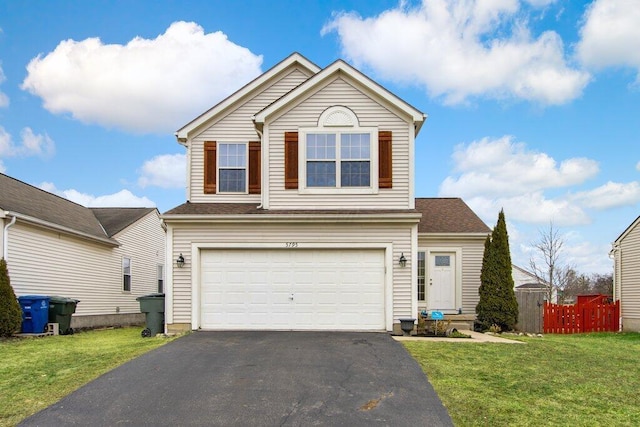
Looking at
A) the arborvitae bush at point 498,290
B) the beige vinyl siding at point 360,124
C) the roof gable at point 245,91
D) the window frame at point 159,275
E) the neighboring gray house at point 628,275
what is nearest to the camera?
the beige vinyl siding at point 360,124

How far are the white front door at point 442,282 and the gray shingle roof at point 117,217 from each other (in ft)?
40.8

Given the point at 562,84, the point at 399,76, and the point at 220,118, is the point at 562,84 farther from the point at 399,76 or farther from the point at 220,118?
the point at 220,118

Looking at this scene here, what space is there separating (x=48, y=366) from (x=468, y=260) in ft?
39.7

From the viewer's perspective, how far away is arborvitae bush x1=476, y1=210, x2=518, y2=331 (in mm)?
14891

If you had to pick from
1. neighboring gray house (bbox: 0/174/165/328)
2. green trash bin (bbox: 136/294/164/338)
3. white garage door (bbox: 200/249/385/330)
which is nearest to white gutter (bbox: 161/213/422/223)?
white garage door (bbox: 200/249/385/330)

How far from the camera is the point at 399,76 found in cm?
1530

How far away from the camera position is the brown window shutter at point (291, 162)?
44.0ft

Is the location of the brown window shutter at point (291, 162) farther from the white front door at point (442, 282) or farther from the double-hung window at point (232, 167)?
the white front door at point (442, 282)

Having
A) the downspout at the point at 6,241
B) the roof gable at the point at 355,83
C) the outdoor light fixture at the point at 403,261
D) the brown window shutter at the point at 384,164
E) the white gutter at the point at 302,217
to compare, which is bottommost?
the outdoor light fixture at the point at 403,261

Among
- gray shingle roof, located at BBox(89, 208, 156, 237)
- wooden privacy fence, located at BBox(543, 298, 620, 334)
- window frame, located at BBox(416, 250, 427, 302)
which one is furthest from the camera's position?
gray shingle roof, located at BBox(89, 208, 156, 237)

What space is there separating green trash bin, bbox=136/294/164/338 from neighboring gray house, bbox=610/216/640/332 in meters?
15.5

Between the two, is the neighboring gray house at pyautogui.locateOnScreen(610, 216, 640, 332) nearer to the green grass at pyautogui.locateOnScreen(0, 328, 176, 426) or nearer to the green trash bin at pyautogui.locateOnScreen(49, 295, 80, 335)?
the green grass at pyautogui.locateOnScreen(0, 328, 176, 426)

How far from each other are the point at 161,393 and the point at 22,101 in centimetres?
1607

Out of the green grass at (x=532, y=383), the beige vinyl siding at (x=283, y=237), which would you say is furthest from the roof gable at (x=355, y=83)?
the green grass at (x=532, y=383)
